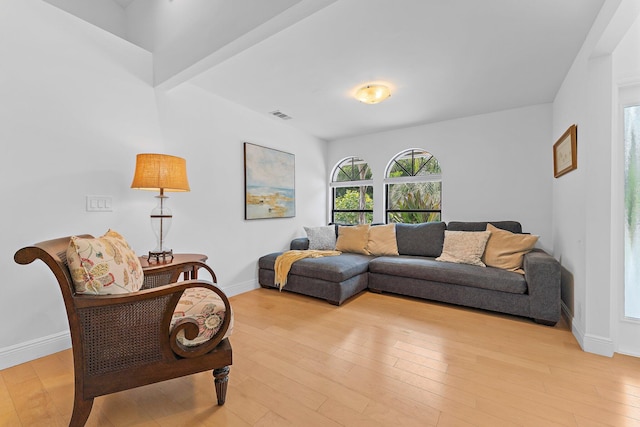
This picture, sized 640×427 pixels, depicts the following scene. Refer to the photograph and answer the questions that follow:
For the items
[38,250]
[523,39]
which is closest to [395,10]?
[523,39]

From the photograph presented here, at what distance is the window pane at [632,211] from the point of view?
203 cm

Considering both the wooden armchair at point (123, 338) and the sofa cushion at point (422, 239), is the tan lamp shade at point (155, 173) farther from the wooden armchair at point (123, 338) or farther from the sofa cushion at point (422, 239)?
the sofa cushion at point (422, 239)

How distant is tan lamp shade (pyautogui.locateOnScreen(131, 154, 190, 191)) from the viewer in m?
2.18

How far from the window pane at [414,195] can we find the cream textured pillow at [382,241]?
2.42ft

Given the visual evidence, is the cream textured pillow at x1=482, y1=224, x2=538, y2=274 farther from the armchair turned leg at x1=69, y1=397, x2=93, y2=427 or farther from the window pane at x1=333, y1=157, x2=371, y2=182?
the armchair turned leg at x1=69, y1=397, x2=93, y2=427

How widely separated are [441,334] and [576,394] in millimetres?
882

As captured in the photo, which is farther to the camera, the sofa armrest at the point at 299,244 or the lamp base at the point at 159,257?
the sofa armrest at the point at 299,244

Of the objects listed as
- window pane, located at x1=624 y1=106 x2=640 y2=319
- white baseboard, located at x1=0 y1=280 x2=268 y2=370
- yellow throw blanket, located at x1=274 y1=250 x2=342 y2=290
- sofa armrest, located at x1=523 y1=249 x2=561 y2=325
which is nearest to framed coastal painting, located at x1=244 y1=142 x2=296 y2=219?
yellow throw blanket, located at x1=274 y1=250 x2=342 y2=290

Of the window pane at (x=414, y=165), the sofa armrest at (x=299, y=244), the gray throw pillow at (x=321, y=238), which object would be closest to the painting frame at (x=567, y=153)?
the window pane at (x=414, y=165)

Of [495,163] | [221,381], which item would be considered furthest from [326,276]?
[495,163]

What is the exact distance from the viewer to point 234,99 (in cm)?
337

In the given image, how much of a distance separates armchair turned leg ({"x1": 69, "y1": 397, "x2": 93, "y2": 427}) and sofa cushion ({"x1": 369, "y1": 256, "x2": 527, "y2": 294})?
9.37 ft

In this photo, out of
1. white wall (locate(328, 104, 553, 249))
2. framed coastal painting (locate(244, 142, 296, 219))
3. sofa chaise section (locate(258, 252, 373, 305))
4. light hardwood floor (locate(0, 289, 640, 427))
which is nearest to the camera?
light hardwood floor (locate(0, 289, 640, 427))

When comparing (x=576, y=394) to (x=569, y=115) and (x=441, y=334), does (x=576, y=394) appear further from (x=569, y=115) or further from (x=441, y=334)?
(x=569, y=115)
